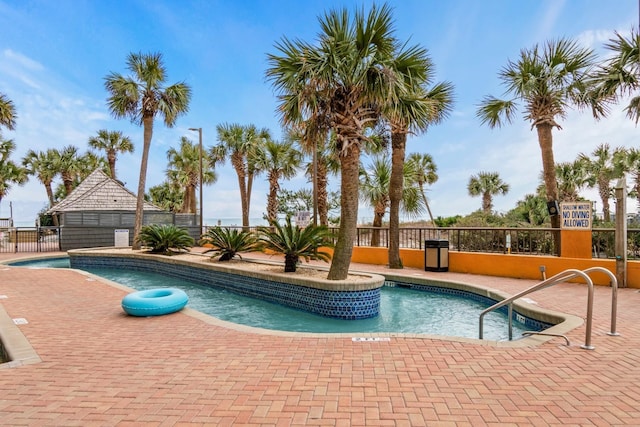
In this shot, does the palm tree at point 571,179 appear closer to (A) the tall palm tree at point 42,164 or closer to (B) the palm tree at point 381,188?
(B) the palm tree at point 381,188

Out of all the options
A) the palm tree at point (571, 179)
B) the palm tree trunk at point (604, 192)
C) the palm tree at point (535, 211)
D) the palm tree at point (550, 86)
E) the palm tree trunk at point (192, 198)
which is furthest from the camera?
the palm tree trunk at point (192, 198)

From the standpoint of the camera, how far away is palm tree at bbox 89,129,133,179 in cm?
3075

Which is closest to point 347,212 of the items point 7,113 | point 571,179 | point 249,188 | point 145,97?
point 145,97

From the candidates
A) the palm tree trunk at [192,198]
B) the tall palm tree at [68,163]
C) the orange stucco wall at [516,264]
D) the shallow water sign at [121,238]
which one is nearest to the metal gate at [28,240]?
the shallow water sign at [121,238]

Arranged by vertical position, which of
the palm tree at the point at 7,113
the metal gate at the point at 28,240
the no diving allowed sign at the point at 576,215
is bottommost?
the metal gate at the point at 28,240

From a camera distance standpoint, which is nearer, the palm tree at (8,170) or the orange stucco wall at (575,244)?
the orange stucco wall at (575,244)

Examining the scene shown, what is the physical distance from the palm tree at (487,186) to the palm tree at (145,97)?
2439cm

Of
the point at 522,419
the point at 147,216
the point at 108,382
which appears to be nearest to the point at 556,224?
the point at 522,419

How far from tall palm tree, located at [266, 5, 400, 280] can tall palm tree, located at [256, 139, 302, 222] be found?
11686 mm

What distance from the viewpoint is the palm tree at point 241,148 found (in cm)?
2194

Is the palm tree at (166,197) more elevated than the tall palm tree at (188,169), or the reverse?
the tall palm tree at (188,169)

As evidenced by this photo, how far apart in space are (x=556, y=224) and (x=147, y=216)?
59.9 ft

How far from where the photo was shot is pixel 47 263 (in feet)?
50.1

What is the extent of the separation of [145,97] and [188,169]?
45.1 ft
